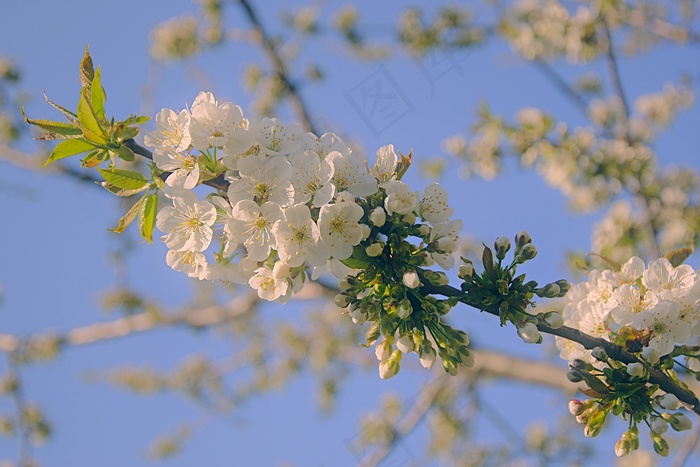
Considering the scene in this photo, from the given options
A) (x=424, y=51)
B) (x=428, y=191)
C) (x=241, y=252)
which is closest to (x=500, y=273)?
(x=428, y=191)

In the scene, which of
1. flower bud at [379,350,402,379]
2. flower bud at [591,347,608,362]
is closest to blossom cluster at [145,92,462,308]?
flower bud at [379,350,402,379]

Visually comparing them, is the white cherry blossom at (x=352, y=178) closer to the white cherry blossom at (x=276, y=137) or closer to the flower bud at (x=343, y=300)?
the white cherry blossom at (x=276, y=137)

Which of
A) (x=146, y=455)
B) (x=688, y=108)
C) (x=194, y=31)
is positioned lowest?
(x=146, y=455)

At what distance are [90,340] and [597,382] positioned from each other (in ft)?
21.7

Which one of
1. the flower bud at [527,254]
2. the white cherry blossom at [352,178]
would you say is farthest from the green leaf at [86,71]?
the flower bud at [527,254]

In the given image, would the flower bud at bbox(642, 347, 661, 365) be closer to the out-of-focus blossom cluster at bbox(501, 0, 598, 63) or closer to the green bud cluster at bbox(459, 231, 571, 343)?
the green bud cluster at bbox(459, 231, 571, 343)

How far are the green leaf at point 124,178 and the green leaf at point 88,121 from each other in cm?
10

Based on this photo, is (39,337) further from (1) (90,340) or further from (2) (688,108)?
(2) (688,108)

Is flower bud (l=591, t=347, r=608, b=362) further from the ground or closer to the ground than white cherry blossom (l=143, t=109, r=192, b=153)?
closer to the ground

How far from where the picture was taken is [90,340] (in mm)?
7004

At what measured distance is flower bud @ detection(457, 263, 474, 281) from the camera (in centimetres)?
166

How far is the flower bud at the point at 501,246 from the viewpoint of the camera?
5.63 ft

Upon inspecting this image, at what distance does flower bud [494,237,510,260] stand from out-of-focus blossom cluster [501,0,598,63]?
13.8ft

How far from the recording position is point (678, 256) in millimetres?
1903
